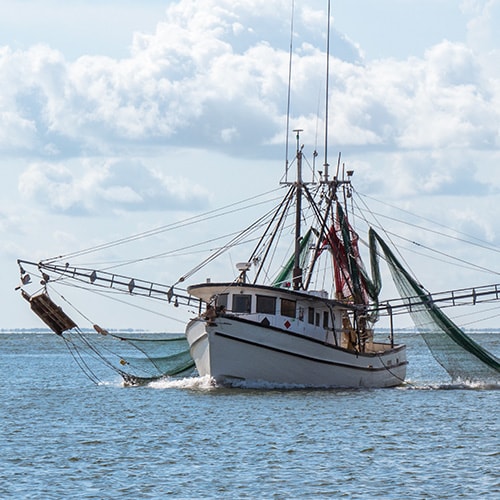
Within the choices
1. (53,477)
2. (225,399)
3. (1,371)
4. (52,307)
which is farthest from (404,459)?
(1,371)

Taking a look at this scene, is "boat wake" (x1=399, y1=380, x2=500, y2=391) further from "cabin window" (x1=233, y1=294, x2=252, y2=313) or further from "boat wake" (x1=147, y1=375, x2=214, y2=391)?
"cabin window" (x1=233, y1=294, x2=252, y2=313)

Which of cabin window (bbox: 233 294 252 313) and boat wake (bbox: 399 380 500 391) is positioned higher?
cabin window (bbox: 233 294 252 313)

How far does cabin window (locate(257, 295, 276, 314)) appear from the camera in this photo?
42.9m

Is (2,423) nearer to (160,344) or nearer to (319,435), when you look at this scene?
(319,435)

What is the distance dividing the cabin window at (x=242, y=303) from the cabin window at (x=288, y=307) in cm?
123

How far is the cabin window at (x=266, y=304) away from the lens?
1690 inches

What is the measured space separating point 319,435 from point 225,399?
8.88m

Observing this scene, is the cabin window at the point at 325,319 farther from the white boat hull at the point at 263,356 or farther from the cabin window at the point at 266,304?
the cabin window at the point at 266,304

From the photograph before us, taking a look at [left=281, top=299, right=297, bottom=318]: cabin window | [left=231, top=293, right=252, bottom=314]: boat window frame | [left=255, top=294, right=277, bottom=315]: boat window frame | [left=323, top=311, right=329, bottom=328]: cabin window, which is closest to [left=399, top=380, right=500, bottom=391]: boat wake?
[left=323, top=311, right=329, bottom=328]: cabin window

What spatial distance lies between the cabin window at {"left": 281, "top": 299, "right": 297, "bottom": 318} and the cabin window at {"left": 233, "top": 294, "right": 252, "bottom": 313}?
1225mm

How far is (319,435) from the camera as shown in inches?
1248

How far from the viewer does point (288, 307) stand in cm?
4341

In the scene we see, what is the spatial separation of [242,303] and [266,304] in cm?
83

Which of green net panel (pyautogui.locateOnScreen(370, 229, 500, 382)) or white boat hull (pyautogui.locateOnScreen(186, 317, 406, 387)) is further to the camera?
green net panel (pyautogui.locateOnScreen(370, 229, 500, 382))
